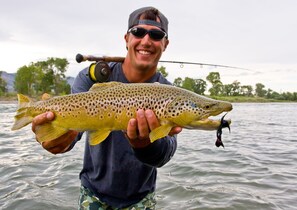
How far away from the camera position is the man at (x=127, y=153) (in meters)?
3.93

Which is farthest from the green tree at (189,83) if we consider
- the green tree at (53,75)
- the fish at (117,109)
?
the fish at (117,109)

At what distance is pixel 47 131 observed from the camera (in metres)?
3.45

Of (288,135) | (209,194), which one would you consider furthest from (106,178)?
(288,135)

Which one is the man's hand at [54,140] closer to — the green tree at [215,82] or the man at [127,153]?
the man at [127,153]

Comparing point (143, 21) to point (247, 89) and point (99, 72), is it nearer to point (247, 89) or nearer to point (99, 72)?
point (99, 72)

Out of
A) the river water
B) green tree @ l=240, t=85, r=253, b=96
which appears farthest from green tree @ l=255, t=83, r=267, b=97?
the river water

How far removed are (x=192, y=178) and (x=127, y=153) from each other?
4970 mm

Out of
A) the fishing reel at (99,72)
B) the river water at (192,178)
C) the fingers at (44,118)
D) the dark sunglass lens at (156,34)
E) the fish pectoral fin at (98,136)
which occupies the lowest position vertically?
the river water at (192,178)

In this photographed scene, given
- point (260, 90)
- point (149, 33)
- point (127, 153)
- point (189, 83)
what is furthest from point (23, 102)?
point (260, 90)

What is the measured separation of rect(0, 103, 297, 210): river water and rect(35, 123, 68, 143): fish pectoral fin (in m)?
3.55

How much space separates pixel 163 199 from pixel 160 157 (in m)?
3.63

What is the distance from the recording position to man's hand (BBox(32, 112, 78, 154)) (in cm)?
339

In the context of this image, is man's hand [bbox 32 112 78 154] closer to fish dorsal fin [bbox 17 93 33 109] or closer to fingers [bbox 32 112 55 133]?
fingers [bbox 32 112 55 133]

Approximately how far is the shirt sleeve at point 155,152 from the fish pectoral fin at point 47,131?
806 millimetres
